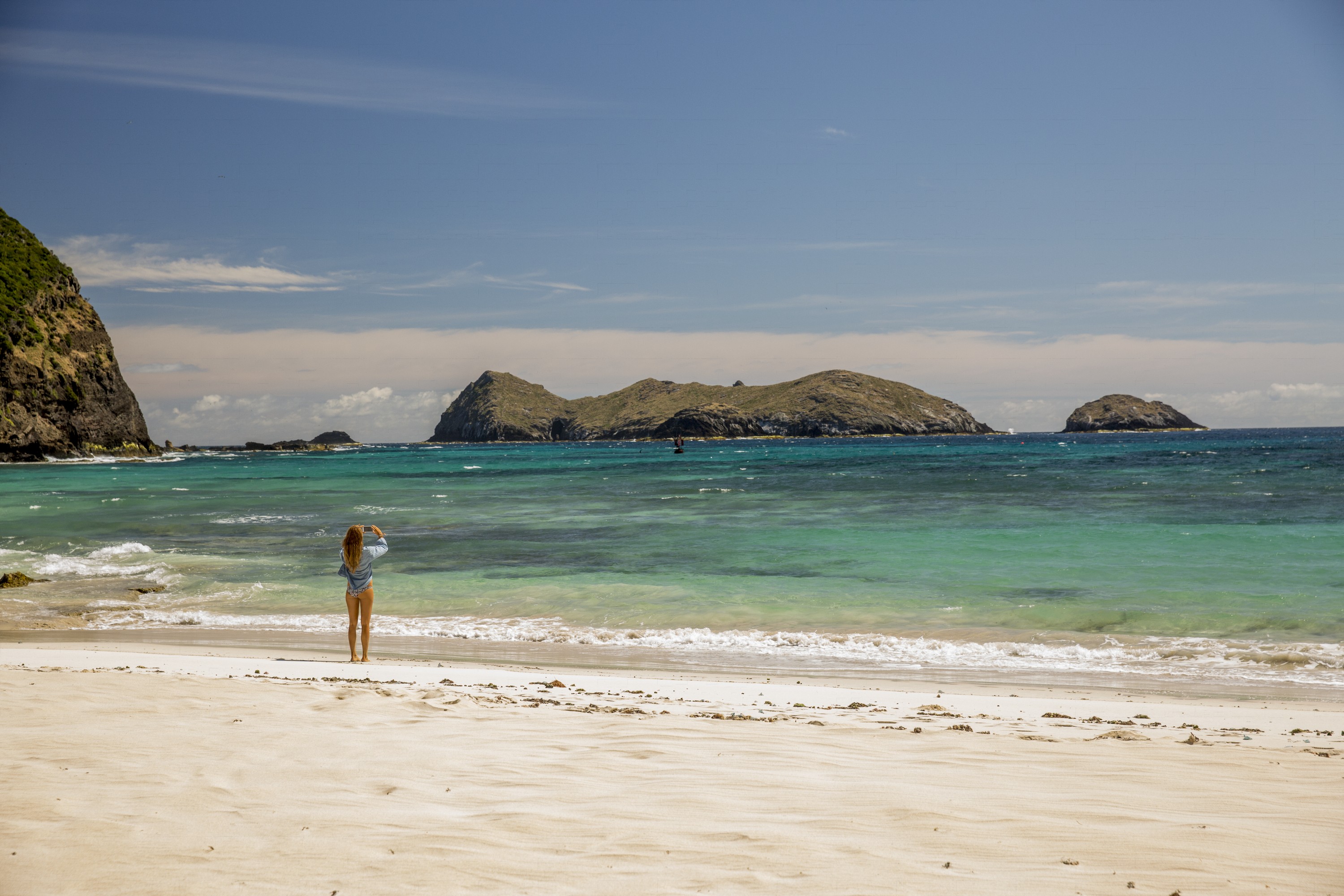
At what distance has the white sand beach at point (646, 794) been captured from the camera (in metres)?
3.31

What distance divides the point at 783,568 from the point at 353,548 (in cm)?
906

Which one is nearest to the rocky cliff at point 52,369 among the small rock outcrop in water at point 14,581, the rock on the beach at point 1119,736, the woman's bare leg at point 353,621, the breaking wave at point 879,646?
the small rock outcrop in water at point 14,581

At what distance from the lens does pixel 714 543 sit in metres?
19.2

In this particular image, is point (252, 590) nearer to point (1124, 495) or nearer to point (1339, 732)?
point (1339, 732)

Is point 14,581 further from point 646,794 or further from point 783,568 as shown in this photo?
point 646,794

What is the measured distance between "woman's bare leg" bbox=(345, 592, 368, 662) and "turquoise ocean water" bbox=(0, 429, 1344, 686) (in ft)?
6.75

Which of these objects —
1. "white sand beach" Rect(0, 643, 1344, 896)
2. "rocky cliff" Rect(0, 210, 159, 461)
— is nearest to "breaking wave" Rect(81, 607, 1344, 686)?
"white sand beach" Rect(0, 643, 1344, 896)

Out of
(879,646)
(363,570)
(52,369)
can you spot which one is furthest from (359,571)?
(52,369)

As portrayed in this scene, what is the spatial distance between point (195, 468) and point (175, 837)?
7477 centimetres

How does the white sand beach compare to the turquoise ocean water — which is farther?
the turquoise ocean water

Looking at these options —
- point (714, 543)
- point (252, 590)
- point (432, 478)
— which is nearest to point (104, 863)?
point (252, 590)

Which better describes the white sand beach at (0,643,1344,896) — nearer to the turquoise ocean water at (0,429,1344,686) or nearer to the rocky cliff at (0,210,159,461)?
the turquoise ocean water at (0,429,1344,686)

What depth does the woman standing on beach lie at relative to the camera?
9.36m

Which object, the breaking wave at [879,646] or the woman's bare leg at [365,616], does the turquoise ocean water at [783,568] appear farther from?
the woman's bare leg at [365,616]
